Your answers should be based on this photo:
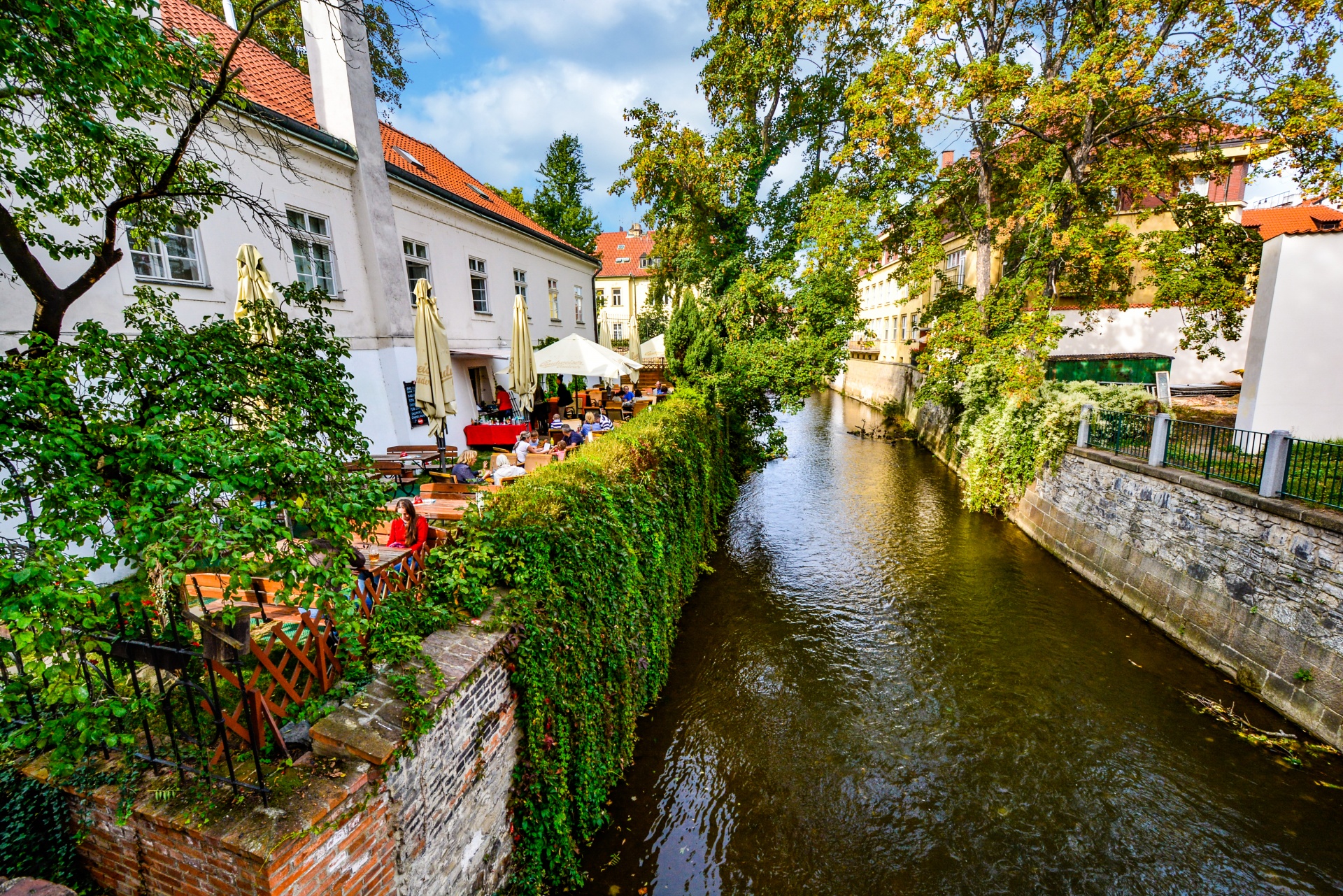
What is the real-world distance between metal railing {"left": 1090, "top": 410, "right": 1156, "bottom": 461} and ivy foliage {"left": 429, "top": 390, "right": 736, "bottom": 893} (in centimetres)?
1021

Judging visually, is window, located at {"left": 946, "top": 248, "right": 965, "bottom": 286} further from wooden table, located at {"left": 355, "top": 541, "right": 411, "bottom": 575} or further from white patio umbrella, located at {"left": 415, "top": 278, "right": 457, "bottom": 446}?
wooden table, located at {"left": 355, "top": 541, "right": 411, "bottom": 575}

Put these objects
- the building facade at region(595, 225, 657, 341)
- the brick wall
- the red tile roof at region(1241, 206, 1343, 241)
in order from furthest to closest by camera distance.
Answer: the building facade at region(595, 225, 657, 341)
the red tile roof at region(1241, 206, 1343, 241)
the brick wall

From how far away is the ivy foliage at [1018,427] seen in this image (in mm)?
12859

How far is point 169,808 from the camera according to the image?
271cm

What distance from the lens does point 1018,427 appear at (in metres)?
14.2

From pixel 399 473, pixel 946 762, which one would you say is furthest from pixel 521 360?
pixel 946 762

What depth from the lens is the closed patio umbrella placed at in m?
8.76

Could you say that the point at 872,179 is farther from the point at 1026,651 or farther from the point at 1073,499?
the point at 1026,651

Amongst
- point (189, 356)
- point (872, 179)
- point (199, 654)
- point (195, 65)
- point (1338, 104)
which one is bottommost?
point (199, 654)

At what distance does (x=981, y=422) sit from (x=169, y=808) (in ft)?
59.0

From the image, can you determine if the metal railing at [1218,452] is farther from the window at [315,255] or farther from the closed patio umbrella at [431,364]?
the window at [315,255]

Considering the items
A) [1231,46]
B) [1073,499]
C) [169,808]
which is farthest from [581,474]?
[1231,46]

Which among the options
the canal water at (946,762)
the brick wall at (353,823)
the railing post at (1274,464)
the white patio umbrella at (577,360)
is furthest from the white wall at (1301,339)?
the brick wall at (353,823)

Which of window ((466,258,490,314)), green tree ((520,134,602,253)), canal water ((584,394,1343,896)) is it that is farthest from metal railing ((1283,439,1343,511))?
green tree ((520,134,602,253))
